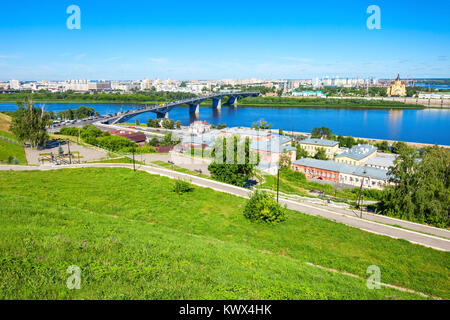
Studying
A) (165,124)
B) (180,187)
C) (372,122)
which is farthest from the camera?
(372,122)

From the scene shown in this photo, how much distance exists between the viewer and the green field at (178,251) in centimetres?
383

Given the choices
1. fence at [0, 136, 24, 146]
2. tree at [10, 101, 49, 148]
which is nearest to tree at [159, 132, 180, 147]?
tree at [10, 101, 49, 148]

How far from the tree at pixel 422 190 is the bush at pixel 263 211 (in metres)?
5.93

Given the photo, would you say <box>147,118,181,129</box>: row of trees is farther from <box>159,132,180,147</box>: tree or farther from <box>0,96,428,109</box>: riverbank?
<box>0,96,428,109</box>: riverbank

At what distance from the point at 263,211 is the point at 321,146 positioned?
992 inches

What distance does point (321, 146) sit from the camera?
31391mm

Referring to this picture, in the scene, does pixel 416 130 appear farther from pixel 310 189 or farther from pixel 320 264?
pixel 320 264

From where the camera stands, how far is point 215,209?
933 centimetres

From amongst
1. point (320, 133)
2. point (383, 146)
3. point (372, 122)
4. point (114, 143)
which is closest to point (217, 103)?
point (372, 122)

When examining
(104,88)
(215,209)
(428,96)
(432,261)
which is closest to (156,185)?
(215,209)

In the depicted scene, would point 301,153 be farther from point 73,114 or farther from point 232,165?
point 73,114

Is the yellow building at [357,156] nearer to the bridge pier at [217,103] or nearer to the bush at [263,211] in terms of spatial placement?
the bush at [263,211]

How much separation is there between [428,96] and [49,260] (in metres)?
110

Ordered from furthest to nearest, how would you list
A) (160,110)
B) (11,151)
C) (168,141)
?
(160,110) → (168,141) → (11,151)
